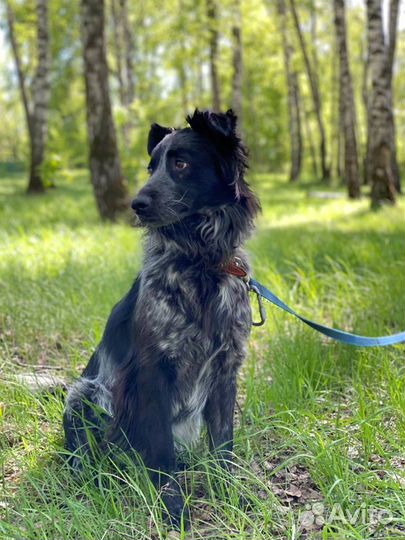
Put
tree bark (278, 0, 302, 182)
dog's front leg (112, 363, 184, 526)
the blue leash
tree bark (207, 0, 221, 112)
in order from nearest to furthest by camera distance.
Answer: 1. dog's front leg (112, 363, 184, 526)
2. the blue leash
3. tree bark (207, 0, 221, 112)
4. tree bark (278, 0, 302, 182)

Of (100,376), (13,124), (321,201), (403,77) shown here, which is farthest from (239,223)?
(13,124)

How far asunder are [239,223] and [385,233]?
6.27m

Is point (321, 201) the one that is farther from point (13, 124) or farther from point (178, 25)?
point (13, 124)

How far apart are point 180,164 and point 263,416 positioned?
1.64 m

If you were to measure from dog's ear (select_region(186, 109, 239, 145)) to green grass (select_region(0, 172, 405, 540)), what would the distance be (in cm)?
146

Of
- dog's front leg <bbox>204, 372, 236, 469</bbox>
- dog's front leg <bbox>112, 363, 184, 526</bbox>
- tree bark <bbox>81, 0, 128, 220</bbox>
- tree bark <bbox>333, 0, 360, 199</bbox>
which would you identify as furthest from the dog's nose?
tree bark <bbox>333, 0, 360, 199</bbox>

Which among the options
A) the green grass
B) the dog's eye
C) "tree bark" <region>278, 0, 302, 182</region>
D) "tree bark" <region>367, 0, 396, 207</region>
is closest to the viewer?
the green grass

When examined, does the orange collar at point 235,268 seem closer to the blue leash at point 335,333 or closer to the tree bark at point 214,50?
the blue leash at point 335,333

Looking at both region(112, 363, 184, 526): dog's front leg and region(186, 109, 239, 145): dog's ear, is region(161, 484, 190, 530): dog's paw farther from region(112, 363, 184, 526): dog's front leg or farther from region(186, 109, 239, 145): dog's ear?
region(186, 109, 239, 145): dog's ear

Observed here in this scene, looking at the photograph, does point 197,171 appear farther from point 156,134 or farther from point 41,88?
point 41,88

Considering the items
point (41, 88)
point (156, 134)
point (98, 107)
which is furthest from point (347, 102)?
point (156, 134)

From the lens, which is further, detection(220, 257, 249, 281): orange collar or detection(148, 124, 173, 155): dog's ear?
detection(148, 124, 173, 155): dog's ear

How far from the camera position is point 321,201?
18.5 meters

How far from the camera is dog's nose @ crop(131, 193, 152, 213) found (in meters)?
2.81
